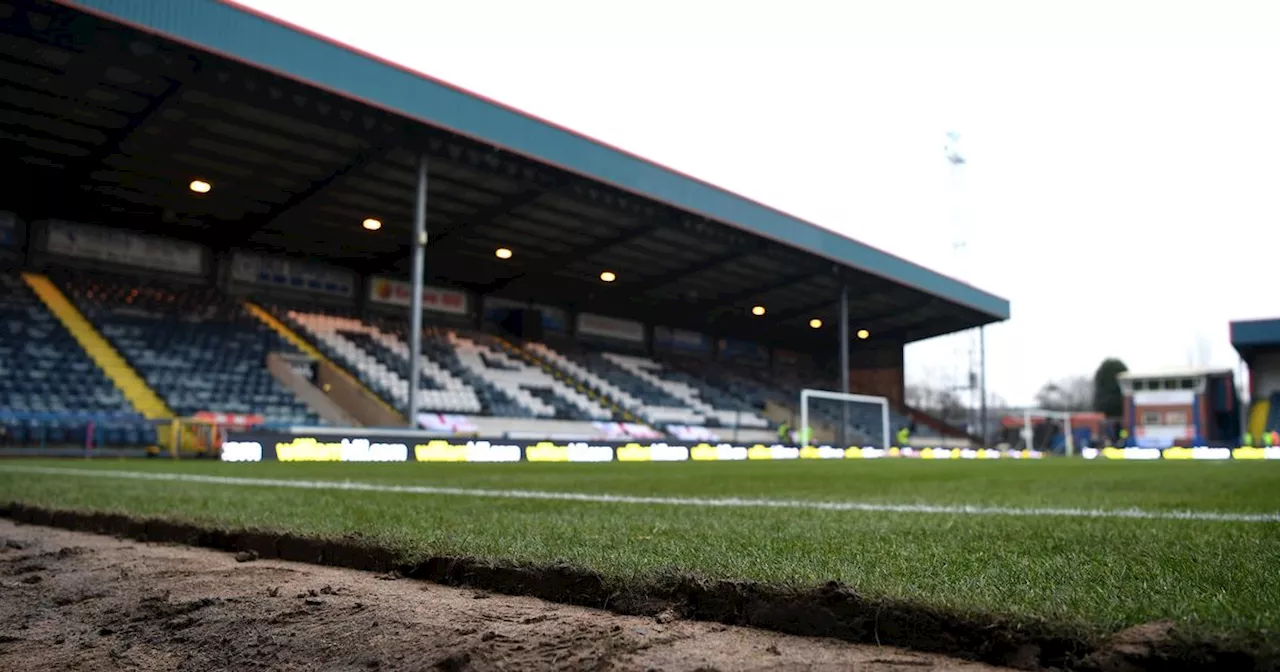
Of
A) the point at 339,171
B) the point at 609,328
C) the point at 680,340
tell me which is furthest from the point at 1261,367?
the point at 339,171

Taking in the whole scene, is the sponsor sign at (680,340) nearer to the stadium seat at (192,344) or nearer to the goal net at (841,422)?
the goal net at (841,422)

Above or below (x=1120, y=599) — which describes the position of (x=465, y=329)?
above

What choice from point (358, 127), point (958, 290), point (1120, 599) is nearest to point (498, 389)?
point (358, 127)

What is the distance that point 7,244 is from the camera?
21953mm

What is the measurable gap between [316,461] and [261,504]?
34.6ft

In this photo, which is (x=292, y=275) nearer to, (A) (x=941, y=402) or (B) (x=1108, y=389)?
(A) (x=941, y=402)

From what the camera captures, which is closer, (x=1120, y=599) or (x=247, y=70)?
(x=1120, y=599)

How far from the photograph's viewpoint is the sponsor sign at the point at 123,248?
22.7m

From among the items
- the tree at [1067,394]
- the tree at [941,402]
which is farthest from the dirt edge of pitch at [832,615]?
the tree at [1067,394]

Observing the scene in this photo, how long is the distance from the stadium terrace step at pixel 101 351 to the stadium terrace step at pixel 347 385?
178 inches

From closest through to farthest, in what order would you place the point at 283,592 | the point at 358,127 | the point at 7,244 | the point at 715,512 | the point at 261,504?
the point at 283,592 < the point at 715,512 < the point at 261,504 < the point at 358,127 < the point at 7,244

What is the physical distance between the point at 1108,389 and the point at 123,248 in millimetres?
61727

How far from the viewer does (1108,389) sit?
207 feet

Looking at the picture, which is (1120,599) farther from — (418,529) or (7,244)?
(7,244)
